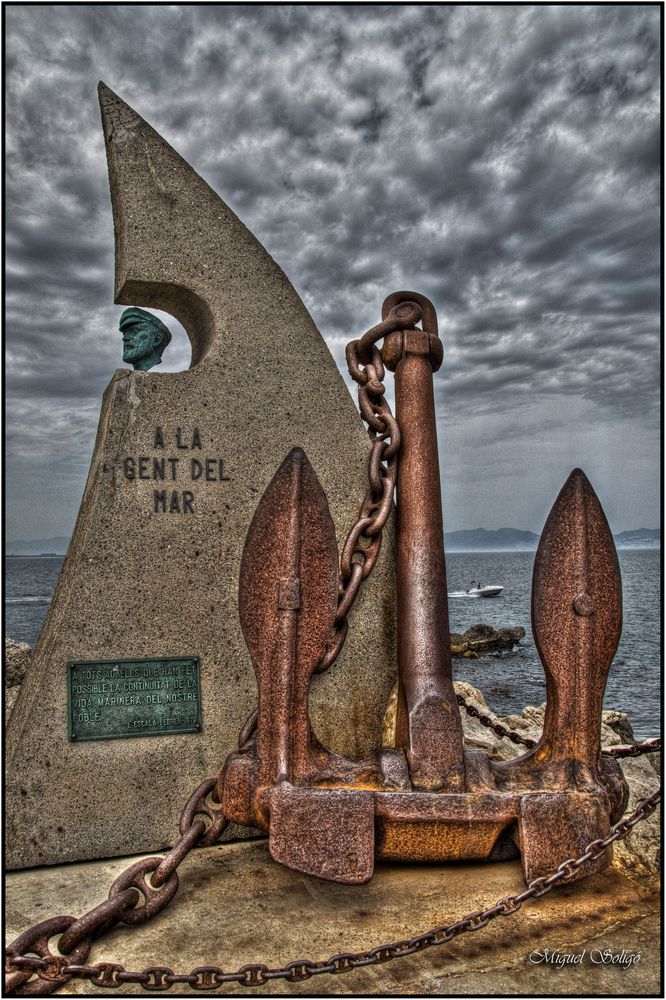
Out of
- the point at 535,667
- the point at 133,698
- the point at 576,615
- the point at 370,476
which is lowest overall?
the point at 535,667

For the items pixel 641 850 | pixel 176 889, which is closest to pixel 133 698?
pixel 176 889

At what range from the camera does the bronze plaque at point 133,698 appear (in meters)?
2.79

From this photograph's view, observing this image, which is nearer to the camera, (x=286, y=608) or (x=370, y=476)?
(x=286, y=608)

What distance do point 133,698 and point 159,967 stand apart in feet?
3.96

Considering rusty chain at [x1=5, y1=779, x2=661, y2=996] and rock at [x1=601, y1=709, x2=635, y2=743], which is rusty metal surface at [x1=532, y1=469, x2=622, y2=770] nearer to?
rusty chain at [x1=5, y1=779, x2=661, y2=996]

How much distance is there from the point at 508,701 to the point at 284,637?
11.2 meters

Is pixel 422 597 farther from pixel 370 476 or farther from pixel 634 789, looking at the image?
pixel 634 789

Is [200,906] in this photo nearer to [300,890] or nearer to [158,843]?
[300,890]

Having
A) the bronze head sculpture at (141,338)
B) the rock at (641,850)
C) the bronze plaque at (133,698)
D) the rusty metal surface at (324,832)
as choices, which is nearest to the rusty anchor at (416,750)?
the rusty metal surface at (324,832)

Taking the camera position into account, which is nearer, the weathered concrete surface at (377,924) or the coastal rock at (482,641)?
the weathered concrete surface at (377,924)

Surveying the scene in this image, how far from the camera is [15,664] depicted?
6.27 metres

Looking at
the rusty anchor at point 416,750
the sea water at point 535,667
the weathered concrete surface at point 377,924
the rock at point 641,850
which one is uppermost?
the rusty anchor at point 416,750

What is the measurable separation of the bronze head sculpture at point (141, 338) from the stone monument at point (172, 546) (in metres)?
0.02

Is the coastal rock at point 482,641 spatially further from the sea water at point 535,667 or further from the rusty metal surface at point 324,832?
the rusty metal surface at point 324,832
